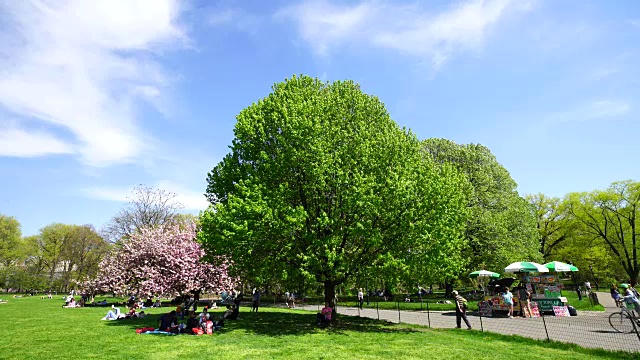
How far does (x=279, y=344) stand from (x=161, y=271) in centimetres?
2787

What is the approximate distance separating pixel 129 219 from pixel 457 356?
58047 mm

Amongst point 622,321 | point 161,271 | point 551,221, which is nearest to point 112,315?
point 161,271

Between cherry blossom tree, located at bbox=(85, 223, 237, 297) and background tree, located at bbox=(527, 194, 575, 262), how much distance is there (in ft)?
163

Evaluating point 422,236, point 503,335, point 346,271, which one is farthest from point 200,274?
point 503,335

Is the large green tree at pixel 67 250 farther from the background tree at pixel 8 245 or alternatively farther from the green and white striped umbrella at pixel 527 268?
the green and white striped umbrella at pixel 527 268

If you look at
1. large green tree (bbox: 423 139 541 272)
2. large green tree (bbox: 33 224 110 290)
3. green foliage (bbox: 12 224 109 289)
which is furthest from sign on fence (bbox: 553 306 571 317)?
large green tree (bbox: 33 224 110 290)

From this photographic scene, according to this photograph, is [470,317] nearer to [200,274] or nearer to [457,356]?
[457,356]

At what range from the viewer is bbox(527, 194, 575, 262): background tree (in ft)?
185

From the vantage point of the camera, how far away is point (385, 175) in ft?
62.1

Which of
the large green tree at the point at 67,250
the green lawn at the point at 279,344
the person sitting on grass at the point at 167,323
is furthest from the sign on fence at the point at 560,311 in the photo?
the large green tree at the point at 67,250

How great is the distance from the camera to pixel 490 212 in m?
36.1

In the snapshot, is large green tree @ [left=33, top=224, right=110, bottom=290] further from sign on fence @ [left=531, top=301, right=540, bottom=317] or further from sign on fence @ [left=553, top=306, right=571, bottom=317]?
sign on fence @ [left=553, top=306, right=571, bottom=317]

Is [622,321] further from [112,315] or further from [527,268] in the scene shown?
[112,315]

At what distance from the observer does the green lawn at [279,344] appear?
12.3 metres
